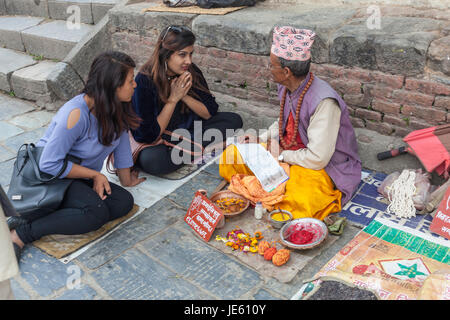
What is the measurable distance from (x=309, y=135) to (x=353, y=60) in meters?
1.03

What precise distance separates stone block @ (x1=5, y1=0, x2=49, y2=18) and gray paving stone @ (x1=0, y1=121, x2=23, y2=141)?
9.92ft

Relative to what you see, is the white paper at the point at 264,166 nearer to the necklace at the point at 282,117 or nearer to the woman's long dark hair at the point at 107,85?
the necklace at the point at 282,117

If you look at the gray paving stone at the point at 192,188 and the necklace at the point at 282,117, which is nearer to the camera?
the necklace at the point at 282,117

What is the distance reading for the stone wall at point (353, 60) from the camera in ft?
11.4

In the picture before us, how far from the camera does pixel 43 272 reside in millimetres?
2910

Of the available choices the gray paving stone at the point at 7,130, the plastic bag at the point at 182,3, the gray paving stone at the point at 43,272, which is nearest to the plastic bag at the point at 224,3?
the plastic bag at the point at 182,3

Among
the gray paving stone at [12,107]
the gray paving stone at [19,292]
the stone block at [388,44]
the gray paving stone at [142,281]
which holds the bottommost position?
the gray paving stone at [12,107]

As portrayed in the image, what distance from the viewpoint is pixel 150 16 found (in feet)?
17.3

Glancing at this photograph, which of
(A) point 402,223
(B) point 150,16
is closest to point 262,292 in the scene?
(A) point 402,223

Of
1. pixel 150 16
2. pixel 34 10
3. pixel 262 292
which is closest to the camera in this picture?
pixel 262 292

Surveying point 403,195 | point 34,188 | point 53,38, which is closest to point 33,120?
point 53,38

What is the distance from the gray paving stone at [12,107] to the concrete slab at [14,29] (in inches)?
53.4

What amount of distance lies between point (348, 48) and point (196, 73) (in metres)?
1.45

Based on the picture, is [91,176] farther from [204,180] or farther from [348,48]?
[348,48]
